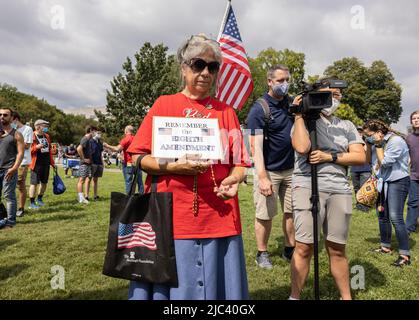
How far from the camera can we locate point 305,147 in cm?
295

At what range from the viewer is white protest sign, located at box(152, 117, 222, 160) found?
1873 millimetres

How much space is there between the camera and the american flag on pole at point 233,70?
6387 millimetres

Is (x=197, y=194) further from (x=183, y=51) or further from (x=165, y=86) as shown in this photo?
(x=165, y=86)

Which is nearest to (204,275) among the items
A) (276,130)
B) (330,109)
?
(330,109)

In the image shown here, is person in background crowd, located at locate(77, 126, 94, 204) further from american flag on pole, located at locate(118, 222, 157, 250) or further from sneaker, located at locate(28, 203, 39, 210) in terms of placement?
american flag on pole, located at locate(118, 222, 157, 250)

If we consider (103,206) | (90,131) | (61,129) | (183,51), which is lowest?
(103,206)

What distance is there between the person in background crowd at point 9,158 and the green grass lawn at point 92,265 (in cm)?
41

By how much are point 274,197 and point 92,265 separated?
2716mm

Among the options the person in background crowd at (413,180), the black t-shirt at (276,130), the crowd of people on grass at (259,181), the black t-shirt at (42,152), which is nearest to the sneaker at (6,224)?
the crowd of people on grass at (259,181)

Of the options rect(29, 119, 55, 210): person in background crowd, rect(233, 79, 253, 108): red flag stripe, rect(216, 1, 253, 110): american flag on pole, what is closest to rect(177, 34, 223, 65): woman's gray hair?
rect(216, 1, 253, 110): american flag on pole

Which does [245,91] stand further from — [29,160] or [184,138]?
[29,160]

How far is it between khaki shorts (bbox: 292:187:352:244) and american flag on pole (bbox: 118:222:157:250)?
1.69 m

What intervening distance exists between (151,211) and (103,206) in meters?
7.86
